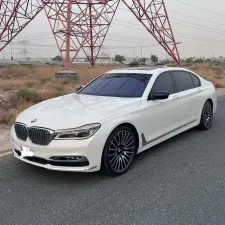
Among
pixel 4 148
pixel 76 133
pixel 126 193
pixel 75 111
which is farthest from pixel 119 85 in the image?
pixel 4 148

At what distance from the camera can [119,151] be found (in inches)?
173

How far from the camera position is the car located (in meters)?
3.92

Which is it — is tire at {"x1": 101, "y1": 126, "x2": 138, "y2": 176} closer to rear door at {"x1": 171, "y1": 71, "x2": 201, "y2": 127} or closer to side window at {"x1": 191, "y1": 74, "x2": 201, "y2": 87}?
rear door at {"x1": 171, "y1": 71, "x2": 201, "y2": 127}

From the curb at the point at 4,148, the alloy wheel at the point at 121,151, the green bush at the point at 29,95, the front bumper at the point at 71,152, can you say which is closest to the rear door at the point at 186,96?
the alloy wheel at the point at 121,151

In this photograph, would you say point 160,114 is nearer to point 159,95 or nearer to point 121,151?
point 159,95

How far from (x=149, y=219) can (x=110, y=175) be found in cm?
120

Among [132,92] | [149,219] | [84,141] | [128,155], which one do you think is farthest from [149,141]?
[149,219]

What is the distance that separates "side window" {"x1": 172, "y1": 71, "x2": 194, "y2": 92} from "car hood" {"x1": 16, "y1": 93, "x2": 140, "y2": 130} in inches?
60.4

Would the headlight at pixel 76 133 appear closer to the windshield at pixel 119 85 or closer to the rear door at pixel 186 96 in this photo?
the windshield at pixel 119 85

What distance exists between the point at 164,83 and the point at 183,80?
2.81 ft

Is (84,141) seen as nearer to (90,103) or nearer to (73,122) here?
(73,122)

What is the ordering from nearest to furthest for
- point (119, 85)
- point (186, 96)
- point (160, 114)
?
point (160, 114)
point (119, 85)
point (186, 96)

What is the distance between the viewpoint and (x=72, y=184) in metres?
4.07

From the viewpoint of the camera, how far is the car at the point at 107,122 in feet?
12.9
